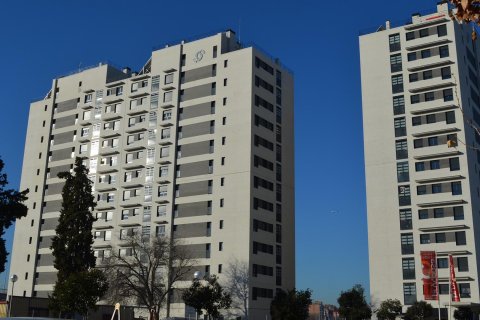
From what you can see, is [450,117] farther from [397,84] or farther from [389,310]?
[389,310]

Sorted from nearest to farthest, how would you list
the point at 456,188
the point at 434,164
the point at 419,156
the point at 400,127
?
the point at 456,188 → the point at 434,164 → the point at 419,156 → the point at 400,127

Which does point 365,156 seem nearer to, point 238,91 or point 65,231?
point 238,91

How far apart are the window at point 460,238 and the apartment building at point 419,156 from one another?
0.43ft

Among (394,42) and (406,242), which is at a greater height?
(394,42)

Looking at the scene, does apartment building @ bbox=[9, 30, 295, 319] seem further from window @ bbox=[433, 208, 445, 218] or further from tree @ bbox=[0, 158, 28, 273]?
tree @ bbox=[0, 158, 28, 273]

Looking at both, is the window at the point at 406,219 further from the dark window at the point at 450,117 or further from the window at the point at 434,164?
the dark window at the point at 450,117

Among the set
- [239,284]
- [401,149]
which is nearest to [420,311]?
[239,284]

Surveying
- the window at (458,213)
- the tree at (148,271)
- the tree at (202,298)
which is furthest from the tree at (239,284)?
the window at (458,213)

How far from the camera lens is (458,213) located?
80.8 m

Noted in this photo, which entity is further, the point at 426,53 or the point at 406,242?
the point at 426,53

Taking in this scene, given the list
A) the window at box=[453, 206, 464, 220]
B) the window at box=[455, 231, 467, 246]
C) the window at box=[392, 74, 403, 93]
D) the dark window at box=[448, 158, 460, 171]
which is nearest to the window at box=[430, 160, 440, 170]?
the dark window at box=[448, 158, 460, 171]

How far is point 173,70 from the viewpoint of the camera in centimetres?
9869

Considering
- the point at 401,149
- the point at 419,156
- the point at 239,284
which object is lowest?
the point at 239,284

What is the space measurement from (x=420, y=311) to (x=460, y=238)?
41.9ft
